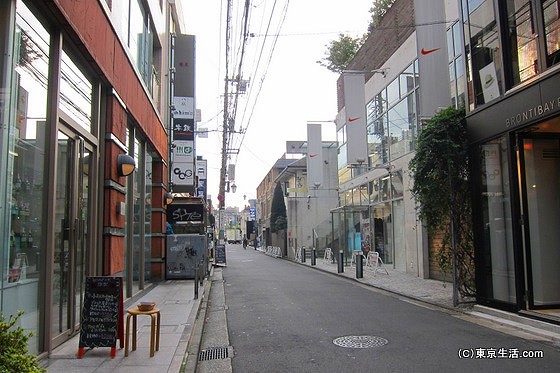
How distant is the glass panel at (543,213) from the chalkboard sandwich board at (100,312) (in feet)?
23.6

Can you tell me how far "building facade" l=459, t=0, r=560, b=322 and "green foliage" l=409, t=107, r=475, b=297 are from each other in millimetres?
370

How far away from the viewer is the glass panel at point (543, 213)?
8688 millimetres

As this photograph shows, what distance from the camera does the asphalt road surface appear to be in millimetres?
5941

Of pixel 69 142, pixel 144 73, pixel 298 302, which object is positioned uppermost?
pixel 144 73

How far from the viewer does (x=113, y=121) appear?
8711mm

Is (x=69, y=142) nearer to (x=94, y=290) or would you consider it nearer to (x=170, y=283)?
(x=94, y=290)

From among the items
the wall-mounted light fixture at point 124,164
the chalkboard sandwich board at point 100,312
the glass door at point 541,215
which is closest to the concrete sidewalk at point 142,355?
the chalkboard sandwich board at point 100,312

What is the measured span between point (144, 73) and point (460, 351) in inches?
409

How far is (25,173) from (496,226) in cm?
840

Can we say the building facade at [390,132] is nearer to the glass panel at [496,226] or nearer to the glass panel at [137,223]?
the glass panel at [496,226]

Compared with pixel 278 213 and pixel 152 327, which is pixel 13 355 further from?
pixel 278 213

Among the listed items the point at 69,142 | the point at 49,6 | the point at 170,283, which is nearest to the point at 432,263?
the point at 170,283

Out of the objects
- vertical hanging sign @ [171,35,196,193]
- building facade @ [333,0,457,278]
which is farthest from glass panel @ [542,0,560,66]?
vertical hanging sign @ [171,35,196,193]

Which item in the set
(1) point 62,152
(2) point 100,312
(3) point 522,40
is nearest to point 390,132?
(3) point 522,40
